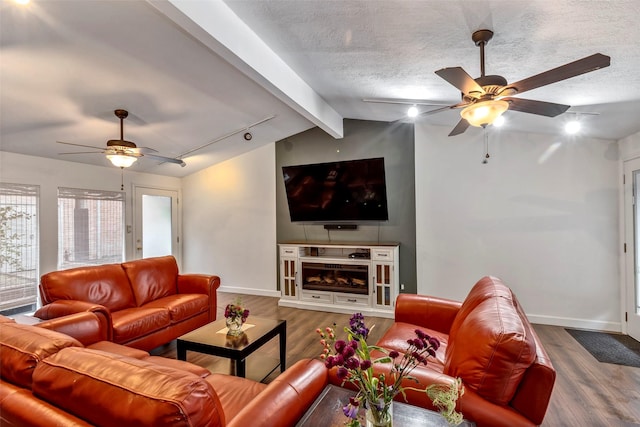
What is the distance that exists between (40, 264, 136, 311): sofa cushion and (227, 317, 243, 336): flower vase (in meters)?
1.57

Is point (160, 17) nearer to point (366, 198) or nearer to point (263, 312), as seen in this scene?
point (366, 198)

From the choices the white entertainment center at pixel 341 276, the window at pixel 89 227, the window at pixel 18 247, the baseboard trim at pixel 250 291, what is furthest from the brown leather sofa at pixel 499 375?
the window at pixel 89 227

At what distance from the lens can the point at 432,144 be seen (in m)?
4.45

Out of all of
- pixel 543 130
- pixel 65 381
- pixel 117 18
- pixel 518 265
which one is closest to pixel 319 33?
pixel 117 18

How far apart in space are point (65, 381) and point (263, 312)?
12.2 feet

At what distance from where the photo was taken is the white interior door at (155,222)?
557cm

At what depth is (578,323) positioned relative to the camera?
3.77 m

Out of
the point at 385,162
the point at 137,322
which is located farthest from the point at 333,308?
the point at 137,322

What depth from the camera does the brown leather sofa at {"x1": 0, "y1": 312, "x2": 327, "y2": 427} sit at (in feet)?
2.90

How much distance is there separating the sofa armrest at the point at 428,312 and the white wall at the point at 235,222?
316 centimetres


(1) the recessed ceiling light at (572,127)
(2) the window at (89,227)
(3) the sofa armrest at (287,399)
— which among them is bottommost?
(3) the sofa armrest at (287,399)

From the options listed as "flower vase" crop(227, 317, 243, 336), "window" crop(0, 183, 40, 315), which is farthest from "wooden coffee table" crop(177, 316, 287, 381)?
"window" crop(0, 183, 40, 315)

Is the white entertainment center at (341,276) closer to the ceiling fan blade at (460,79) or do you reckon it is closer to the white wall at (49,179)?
the ceiling fan blade at (460,79)

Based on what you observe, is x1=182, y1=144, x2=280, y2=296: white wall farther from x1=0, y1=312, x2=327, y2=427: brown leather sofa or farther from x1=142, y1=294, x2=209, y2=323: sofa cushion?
x1=0, y1=312, x2=327, y2=427: brown leather sofa
